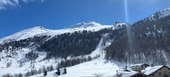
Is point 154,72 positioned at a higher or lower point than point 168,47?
lower

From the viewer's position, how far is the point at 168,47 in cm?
8925

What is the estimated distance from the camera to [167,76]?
124ft

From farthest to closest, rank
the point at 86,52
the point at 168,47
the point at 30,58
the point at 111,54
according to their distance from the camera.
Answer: the point at 30,58, the point at 86,52, the point at 111,54, the point at 168,47

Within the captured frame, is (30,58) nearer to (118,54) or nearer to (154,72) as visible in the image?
(118,54)

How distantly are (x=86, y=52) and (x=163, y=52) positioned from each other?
97423 millimetres

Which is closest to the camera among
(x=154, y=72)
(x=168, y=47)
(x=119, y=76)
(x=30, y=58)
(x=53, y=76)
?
(x=154, y=72)

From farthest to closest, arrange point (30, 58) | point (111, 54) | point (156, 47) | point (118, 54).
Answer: point (30, 58) → point (111, 54) → point (118, 54) → point (156, 47)

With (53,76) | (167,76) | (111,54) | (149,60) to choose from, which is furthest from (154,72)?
(111,54)

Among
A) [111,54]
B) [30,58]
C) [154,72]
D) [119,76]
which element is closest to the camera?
[154,72]

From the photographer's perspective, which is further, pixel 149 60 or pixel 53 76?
pixel 149 60

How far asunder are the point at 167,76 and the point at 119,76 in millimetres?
13446

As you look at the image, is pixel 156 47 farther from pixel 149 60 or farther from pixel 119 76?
pixel 119 76

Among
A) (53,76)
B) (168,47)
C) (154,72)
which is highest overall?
(168,47)

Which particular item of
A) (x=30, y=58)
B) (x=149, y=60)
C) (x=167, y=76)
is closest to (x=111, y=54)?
(x=149, y=60)
